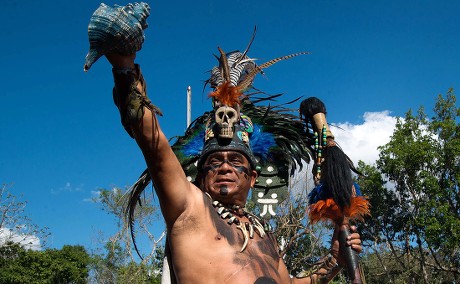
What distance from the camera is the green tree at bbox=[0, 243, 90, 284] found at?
18.2 meters

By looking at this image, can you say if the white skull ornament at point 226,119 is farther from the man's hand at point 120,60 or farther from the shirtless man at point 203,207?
the man's hand at point 120,60

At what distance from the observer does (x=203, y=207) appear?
9.09 feet

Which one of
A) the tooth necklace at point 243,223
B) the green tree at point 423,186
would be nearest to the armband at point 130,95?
the tooth necklace at point 243,223

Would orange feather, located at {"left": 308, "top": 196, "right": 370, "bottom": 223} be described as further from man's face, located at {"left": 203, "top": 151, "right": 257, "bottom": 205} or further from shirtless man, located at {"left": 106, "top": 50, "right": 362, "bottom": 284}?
man's face, located at {"left": 203, "top": 151, "right": 257, "bottom": 205}

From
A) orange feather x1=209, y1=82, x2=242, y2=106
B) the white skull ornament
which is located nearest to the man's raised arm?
the white skull ornament

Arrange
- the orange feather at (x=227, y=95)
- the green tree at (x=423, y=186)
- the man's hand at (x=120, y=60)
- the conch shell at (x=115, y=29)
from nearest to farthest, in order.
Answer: the conch shell at (x=115, y=29) → the man's hand at (x=120, y=60) → the orange feather at (x=227, y=95) → the green tree at (x=423, y=186)

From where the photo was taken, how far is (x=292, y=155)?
397cm

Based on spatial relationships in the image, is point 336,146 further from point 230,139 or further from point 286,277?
point 286,277

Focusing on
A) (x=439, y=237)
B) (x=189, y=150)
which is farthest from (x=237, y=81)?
(x=439, y=237)

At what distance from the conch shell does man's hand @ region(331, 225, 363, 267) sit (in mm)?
1850

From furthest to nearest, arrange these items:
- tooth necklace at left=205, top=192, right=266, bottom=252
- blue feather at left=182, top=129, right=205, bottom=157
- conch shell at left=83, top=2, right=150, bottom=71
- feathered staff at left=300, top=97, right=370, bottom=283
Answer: blue feather at left=182, top=129, right=205, bottom=157 < feathered staff at left=300, top=97, right=370, bottom=283 < tooth necklace at left=205, top=192, right=266, bottom=252 < conch shell at left=83, top=2, right=150, bottom=71

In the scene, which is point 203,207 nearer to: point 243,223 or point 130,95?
point 243,223

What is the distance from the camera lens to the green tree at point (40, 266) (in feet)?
59.6

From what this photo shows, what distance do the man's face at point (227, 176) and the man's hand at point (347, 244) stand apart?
0.65 metres
